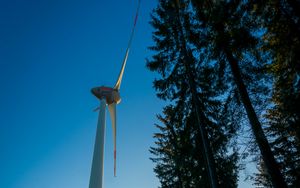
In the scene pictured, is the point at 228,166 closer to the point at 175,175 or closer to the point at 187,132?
the point at 187,132

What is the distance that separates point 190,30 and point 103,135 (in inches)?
371

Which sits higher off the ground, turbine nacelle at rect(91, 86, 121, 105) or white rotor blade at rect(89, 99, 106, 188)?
turbine nacelle at rect(91, 86, 121, 105)

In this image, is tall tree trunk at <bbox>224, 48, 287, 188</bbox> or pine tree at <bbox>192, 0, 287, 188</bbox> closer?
tall tree trunk at <bbox>224, 48, 287, 188</bbox>

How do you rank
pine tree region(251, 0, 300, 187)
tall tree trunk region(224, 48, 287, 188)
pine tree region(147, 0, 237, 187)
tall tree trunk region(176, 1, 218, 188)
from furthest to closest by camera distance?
pine tree region(147, 0, 237, 187), tall tree trunk region(176, 1, 218, 188), pine tree region(251, 0, 300, 187), tall tree trunk region(224, 48, 287, 188)

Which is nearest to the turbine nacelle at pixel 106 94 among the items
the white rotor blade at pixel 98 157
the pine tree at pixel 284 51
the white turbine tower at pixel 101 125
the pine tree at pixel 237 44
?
the white turbine tower at pixel 101 125

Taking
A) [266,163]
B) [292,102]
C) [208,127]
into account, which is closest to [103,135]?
[208,127]

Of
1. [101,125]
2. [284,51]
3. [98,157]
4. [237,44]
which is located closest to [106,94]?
[101,125]

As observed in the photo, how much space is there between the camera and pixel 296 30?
685 centimetres

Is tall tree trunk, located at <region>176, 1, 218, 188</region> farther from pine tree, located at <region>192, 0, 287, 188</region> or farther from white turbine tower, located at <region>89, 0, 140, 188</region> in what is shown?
white turbine tower, located at <region>89, 0, 140, 188</region>

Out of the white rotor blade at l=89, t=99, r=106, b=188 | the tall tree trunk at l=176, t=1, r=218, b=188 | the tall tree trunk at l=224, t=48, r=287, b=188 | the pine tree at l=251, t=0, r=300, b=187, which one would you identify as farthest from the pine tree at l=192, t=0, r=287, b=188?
the white rotor blade at l=89, t=99, r=106, b=188

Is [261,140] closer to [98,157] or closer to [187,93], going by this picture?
[187,93]

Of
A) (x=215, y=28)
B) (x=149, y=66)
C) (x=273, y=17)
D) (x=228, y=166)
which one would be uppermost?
(x=149, y=66)

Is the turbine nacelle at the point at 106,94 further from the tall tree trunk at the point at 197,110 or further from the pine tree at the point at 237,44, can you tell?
the pine tree at the point at 237,44

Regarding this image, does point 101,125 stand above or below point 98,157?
above
